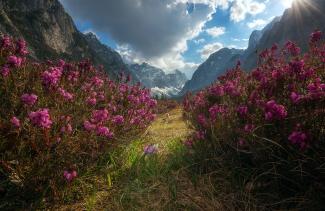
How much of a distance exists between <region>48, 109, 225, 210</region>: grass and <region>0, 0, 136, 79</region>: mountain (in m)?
126

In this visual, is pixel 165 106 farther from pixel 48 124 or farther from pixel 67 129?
pixel 48 124

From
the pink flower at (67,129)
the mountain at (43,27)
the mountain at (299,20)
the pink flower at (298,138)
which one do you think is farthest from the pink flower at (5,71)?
the mountain at (299,20)

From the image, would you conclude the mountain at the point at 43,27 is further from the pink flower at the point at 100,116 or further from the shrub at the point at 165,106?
the pink flower at the point at 100,116

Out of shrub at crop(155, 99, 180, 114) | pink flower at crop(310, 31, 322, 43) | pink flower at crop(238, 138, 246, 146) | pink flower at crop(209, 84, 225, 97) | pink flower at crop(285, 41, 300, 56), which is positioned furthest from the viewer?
shrub at crop(155, 99, 180, 114)

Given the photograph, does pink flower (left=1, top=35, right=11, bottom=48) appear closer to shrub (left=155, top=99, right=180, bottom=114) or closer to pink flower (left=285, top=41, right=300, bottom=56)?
pink flower (left=285, top=41, right=300, bottom=56)

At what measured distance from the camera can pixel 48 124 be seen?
2.77 metres

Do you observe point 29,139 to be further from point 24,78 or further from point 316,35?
point 316,35

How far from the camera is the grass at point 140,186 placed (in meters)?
3.12

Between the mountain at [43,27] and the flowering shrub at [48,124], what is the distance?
125 m

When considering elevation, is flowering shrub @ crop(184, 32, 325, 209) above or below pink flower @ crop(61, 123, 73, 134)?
below

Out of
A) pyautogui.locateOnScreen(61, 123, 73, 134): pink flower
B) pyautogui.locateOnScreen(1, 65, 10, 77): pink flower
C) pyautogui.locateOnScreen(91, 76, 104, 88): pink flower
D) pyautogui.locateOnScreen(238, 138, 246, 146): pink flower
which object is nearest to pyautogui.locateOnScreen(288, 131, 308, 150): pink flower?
pyautogui.locateOnScreen(238, 138, 246, 146): pink flower

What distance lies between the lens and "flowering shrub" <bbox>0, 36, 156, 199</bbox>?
9.63 feet

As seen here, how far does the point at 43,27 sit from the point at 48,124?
16906cm

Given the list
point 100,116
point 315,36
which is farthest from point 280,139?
point 315,36
